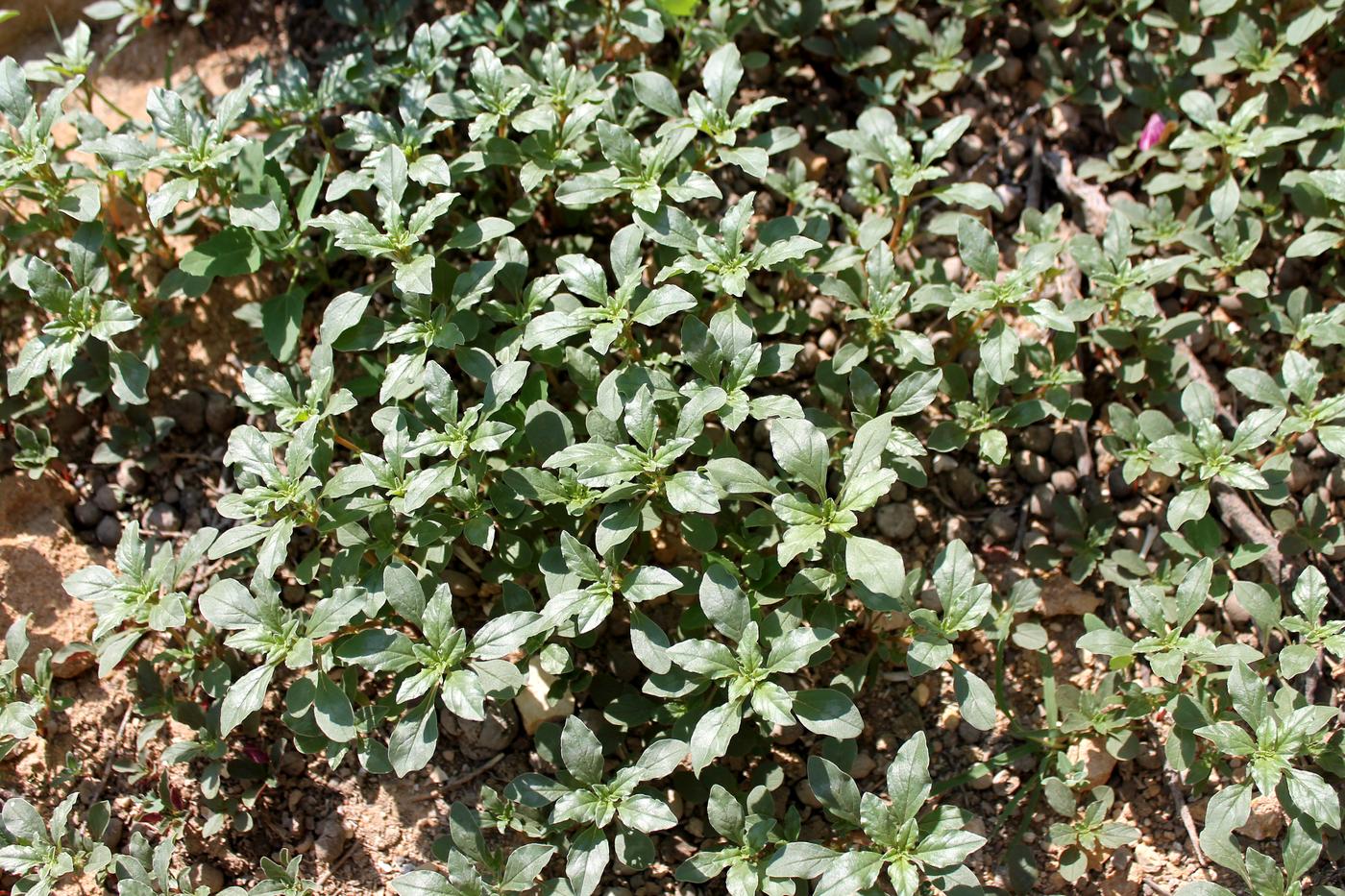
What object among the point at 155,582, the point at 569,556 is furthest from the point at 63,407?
the point at 569,556

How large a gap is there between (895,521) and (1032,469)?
52 cm

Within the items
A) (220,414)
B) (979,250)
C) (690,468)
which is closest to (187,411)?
(220,414)

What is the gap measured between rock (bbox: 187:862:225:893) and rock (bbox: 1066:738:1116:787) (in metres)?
2.62

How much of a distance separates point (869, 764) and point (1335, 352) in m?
2.20

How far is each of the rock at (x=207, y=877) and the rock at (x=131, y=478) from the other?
4.24ft

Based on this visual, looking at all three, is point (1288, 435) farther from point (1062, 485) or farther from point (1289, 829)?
point (1289, 829)

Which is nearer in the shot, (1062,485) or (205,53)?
(1062,485)

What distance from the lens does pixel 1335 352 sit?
3.94 metres

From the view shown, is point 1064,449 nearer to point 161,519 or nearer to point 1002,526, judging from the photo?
point 1002,526

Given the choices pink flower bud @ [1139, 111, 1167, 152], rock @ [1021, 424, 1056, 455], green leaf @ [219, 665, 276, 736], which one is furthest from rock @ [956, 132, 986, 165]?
green leaf @ [219, 665, 276, 736]

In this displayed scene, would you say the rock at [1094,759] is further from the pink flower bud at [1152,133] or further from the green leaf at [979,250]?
the pink flower bud at [1152,133]

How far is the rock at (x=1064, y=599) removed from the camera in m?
3.71

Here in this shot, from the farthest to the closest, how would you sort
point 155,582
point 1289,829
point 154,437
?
1. point 154,437
2. point 155,582
3. point 1289,829

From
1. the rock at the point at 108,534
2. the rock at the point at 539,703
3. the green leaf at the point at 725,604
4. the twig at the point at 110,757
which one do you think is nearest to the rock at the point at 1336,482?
the green leaf at the point at 725,604
